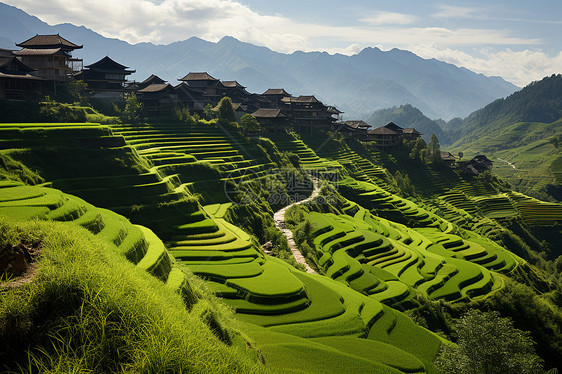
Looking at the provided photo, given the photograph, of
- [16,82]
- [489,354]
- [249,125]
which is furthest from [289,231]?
[16,82]

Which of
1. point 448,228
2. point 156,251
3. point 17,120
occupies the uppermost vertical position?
point 17,120

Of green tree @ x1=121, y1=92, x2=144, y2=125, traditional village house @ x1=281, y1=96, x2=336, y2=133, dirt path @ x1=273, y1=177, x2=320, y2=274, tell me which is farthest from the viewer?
traditional village house @ x1=281, y1=96, x2=336, y2=133

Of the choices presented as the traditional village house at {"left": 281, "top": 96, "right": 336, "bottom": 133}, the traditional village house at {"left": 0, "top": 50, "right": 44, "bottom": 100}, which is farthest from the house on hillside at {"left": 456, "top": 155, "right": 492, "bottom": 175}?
the traditional village house at {"left": 0, "top": 50, "right": 44, "bottom": 100}

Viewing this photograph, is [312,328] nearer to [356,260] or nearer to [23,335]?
[23,335]

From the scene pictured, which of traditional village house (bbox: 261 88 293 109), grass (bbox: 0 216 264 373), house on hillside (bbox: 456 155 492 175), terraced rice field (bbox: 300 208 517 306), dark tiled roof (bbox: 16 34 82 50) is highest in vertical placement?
dark tiled roof (bbox: 16 34 82 50)

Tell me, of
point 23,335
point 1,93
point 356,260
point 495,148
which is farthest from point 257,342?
point 495,148

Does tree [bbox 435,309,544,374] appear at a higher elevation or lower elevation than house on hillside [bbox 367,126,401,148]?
lower

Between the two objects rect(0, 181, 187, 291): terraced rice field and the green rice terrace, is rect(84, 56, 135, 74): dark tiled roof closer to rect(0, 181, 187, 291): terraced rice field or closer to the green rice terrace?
the green rice terrace
